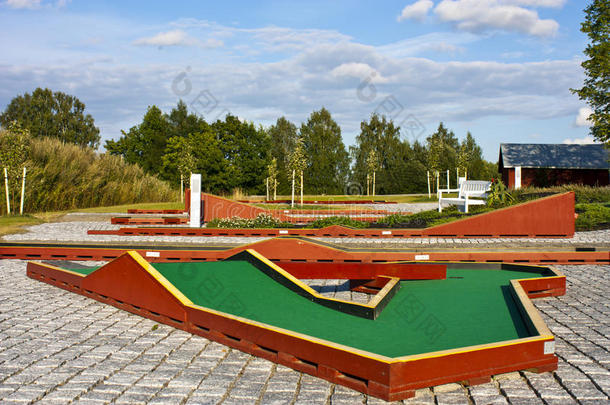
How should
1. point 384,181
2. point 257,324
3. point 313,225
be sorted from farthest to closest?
point 384,181
point 313,225
point 257,324

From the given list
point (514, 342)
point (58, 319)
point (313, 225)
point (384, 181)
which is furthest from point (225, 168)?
point (514, 342)

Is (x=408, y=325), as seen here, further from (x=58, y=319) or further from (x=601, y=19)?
(x=601, y=19)

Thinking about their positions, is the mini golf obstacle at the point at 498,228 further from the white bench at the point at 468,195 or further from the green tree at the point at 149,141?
the green tree at the point at 149,141

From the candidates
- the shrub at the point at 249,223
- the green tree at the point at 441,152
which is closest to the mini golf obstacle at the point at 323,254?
the shrub at the point at 249,223

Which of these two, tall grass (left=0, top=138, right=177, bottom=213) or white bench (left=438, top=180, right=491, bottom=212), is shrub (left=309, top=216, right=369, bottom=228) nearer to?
white bench (left=438, top=180, right=491, bottom=212)

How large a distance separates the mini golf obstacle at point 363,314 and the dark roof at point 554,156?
30.8 meters

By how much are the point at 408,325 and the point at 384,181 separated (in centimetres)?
4177

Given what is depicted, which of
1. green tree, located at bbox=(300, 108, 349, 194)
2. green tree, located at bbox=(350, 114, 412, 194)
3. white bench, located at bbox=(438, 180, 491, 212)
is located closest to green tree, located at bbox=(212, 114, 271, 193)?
green tree, located at bbox=(300, 108, 349, 194)

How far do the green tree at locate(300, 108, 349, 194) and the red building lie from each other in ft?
50.0

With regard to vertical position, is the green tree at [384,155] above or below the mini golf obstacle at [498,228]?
above

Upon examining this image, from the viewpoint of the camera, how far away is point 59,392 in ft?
11.1

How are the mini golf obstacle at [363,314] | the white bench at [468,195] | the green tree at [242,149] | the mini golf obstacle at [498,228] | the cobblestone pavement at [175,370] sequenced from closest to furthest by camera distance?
1. the cobblestone pavement at [175,370]
2. the mini golf obstacle at [363,314]
3. the mini golf obstacle at [498,228]
4. the white bench at [468,195]
5. the green tree at [242,149]

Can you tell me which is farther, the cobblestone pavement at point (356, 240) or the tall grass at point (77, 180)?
the tall grass at point (77, 180)

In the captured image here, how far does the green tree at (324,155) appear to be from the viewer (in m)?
45.7
